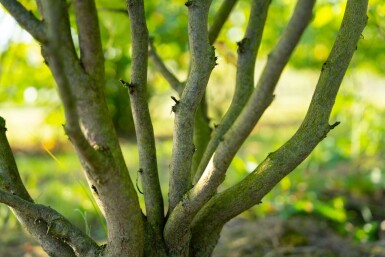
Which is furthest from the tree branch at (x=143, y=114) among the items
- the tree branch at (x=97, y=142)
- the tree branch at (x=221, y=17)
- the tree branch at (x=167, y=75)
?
the tree branch at (x=221, y=17)

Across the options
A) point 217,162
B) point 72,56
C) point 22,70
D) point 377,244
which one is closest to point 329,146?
point 377,244

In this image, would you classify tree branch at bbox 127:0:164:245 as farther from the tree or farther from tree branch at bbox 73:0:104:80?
tree branch at bbox 73:0:104:80

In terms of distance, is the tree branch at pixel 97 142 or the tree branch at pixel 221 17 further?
the tree branch at pixel 221 17

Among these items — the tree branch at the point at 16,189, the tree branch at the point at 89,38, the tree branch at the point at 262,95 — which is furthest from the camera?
the tree branch at the point at 16,189

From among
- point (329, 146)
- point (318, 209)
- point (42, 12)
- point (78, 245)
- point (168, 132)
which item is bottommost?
point (78, 245)

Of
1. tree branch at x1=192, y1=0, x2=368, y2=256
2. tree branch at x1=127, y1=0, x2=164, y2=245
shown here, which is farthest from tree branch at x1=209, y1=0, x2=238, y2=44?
tree branch at x1=192, y1=0, x2=368, y2=256

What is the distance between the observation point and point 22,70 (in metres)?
4.74

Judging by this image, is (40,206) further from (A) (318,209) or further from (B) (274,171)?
(A) (318,209)

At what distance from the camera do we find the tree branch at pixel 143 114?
1.72 meters

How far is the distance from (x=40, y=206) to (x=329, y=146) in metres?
3.11

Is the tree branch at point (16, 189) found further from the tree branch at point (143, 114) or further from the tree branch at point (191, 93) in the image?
the tree branch at point (191, 93)

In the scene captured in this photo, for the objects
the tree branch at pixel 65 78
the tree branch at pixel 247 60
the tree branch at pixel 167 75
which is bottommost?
the tree branch at pixel 65 78

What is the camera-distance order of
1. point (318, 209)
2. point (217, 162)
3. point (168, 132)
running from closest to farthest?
point (217, 162) < point (318, 209) < point (168, 132)

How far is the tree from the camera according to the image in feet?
4.64
